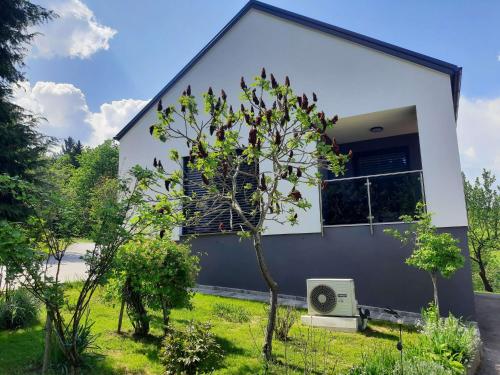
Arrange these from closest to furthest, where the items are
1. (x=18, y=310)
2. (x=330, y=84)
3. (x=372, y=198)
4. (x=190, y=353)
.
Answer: (x=190, y=353) → (x=18, y=310) → (x=372, y=198) → (x=330, y=84)

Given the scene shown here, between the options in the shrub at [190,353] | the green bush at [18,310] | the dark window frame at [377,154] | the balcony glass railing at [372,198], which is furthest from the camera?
the dark window frame at [377,154]

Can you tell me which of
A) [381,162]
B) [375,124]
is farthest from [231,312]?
[381,162]

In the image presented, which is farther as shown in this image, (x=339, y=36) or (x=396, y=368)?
(x=339, y=36)

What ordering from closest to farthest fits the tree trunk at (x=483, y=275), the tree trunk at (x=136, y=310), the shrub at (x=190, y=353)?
1. the shrub at (x=190, y=353)
2. the tree trunk at (x=136, y=310)
3. the tree trunk at (x=483, y=275)

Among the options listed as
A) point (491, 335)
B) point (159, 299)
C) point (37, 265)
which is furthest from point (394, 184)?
point (37, 265)

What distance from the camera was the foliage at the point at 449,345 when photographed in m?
4.33

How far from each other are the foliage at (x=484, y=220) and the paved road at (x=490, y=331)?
800cm

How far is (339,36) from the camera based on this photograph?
384 inches

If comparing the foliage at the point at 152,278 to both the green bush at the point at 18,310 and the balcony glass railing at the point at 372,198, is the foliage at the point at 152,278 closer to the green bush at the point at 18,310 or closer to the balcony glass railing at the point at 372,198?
the green bush at the point at 18,310

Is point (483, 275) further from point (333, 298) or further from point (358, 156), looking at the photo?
point (333, 298)

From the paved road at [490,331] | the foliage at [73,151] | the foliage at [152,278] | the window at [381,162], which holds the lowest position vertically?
the paved road at [490,331]

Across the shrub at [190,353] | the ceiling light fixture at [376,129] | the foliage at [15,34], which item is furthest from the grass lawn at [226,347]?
the foliage at [15,34]

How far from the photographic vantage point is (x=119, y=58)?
11.9 meters

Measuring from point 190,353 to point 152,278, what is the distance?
61.4 inches
